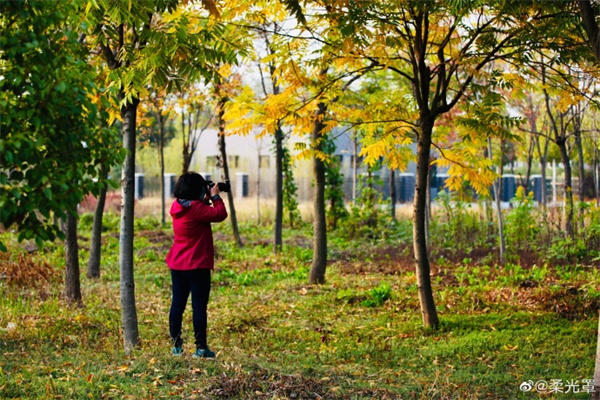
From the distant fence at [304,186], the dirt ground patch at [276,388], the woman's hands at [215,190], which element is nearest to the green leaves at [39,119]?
the dirt ground patch at [276,388]

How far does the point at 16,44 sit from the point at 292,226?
55.5 feet

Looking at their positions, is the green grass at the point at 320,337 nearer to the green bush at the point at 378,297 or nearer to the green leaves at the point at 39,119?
the green bush at the point at 378,297

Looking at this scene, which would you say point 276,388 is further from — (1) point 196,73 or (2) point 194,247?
(1) point 196,73

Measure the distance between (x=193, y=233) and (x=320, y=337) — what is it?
7.73 feet

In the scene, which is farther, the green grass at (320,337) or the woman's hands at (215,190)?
the woman's hands at (215,190)

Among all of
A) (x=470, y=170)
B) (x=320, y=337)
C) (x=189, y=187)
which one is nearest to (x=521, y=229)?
(x=470, y=170)

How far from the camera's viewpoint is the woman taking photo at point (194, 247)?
6492mm

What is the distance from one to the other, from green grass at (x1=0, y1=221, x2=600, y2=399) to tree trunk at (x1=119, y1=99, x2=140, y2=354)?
321 millimetres

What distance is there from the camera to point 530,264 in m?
11.7

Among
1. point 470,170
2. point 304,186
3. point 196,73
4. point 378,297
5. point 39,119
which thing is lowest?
point 378,297

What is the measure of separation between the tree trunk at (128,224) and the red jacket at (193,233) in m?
0.45

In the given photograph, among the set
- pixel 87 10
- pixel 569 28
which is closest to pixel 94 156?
pixel 87 10

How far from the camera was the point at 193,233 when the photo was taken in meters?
6.53
